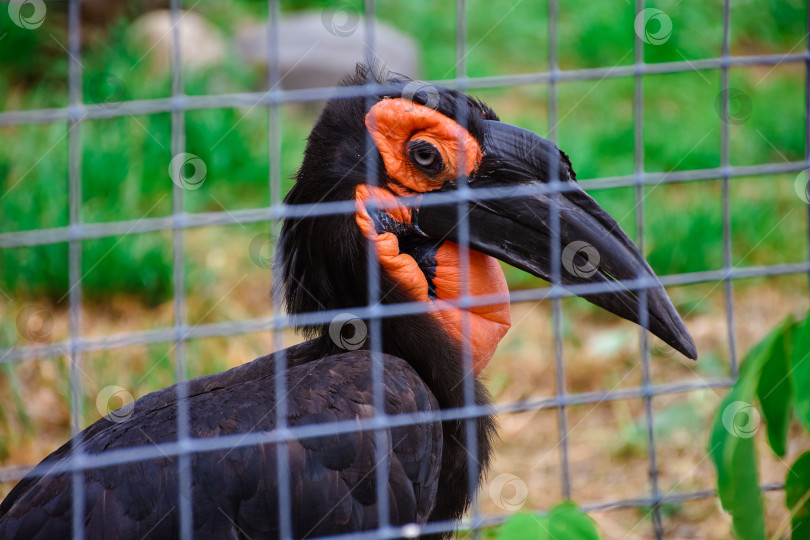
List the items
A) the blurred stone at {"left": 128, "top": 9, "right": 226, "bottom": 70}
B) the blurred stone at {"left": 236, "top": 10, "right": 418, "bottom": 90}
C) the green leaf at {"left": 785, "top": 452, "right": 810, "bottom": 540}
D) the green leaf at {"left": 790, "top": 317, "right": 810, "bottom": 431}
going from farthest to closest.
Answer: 1. the blurred stone at {"left": 236, "top": 10, "right": 418, "bottom": 90}
2. the blurred stone at {"left": 128, "top": 9, "right": 226, "bottom": 70}
3. the green leaf at {"left": 785, "top": 452, "right": 810, "bottom": 540}
4. the green leaf at {"left": 790, "top": 317, "right": 810, "bottom": 431}

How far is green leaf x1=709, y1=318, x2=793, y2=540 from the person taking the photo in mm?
1421

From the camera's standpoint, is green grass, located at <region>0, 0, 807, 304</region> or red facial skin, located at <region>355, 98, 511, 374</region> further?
green grass, located at <region>0, 0, 807, 304</region>

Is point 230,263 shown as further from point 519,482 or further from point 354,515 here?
point 354,515

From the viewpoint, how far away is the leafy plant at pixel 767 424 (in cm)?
141

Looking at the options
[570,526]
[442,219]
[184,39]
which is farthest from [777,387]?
[184,39]

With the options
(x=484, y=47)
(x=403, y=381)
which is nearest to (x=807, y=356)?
(x=403, y=381)

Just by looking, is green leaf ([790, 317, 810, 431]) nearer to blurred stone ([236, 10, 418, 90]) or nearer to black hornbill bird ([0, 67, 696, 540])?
black hornbill bird ([0, 67, 696, 540])

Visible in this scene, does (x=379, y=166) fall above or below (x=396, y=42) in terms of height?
below

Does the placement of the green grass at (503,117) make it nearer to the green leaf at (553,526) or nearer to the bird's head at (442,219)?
the bird's head at (442,219)

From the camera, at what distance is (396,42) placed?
4098 mm

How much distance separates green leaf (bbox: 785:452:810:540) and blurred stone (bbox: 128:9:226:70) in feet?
9.64

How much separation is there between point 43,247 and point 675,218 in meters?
2.08

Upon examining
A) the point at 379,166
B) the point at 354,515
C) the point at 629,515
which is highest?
the point at 379,166

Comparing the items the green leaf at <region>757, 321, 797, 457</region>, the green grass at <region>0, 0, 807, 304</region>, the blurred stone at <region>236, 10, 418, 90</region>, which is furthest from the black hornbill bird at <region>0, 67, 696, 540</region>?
the blurred stone at <region>236, 10, 418, 90</region>
